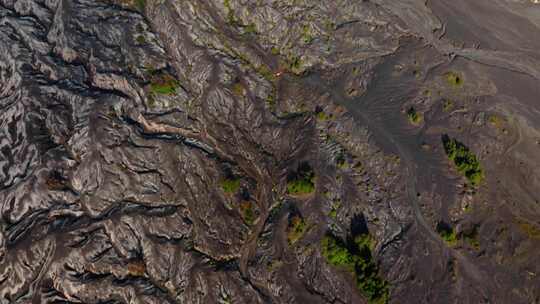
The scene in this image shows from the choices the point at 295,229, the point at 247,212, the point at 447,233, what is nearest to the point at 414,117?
the point at 447,233

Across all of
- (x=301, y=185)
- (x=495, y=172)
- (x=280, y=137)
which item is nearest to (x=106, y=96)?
(x=280, y=137)

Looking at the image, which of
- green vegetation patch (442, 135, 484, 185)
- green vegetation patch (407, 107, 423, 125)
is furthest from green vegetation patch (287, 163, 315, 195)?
green vegetation patch (442, 135, 484, 185)

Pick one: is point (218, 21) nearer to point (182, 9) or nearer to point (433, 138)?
point (182, 9)

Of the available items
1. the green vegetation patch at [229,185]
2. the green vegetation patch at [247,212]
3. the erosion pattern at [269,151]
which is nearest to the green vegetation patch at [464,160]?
the erosion pattern at [269,151]

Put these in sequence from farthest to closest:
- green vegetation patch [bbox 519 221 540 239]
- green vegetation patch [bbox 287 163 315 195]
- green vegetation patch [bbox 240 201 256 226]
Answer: green vegetation patch [bbox 287 163 315 195]
green vegetation patch [bbox 240 201 256 226]
green vegetation patch [bbox 519 221 540 239]

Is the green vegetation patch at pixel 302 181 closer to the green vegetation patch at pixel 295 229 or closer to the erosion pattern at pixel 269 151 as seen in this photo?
the erosion pattern at pixel 269 151

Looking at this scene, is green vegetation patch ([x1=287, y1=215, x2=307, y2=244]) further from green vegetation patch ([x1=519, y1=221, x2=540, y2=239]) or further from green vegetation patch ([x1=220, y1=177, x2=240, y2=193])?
green vegetation patch ([x1=519, y1=221, x2=540, y2=239])
